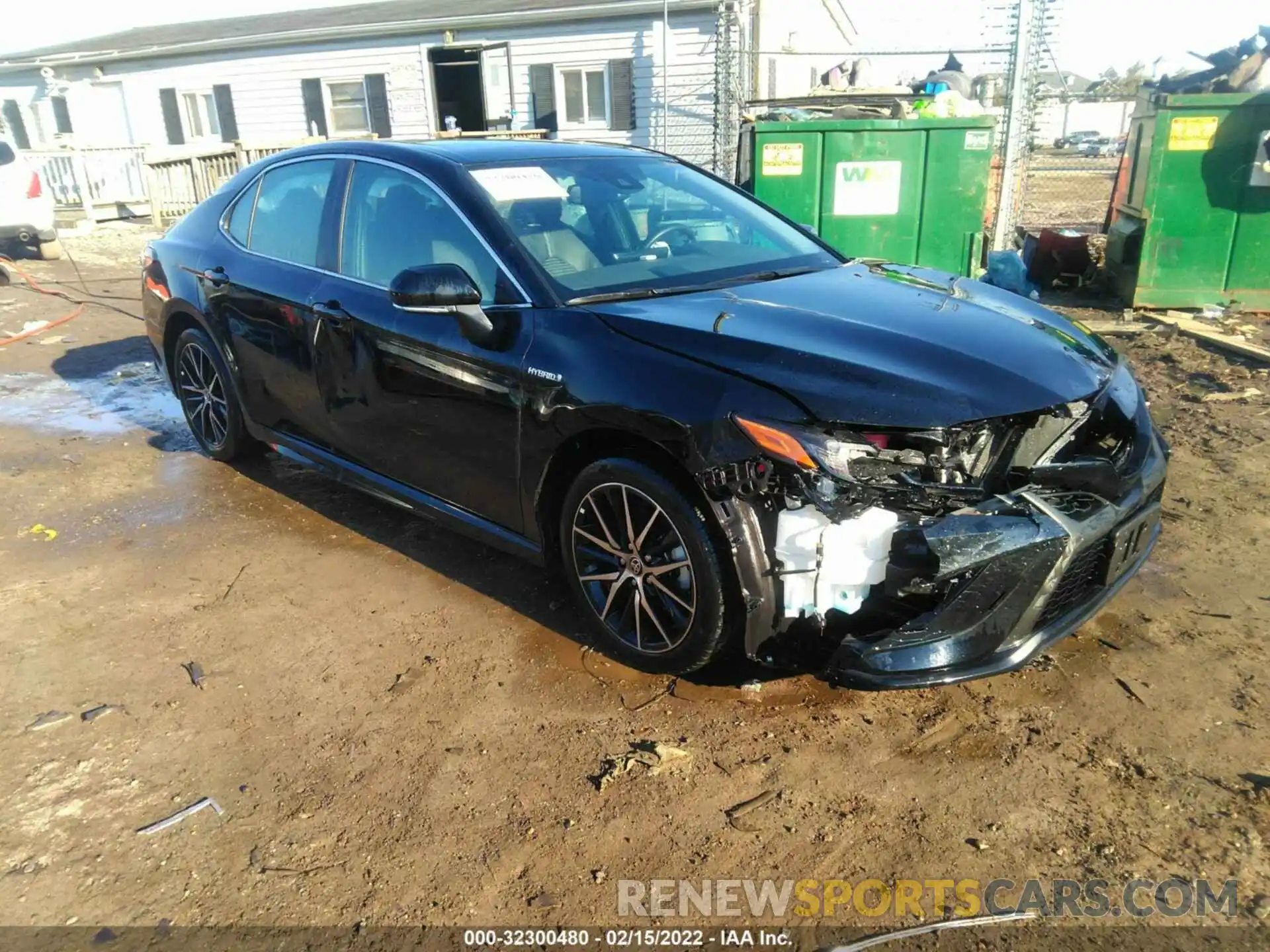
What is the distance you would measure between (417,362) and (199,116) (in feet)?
76.4

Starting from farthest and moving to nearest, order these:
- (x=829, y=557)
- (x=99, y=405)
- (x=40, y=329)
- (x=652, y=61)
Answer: (x=652, y=61)
(x=40, y=329)
(x=99, y=405)
(x=829, y=557)

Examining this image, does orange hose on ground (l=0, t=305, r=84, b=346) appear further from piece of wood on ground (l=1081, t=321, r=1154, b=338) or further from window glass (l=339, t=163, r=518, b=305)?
piece of wood on ground (l=1081, t=321, r=1154, b=338)

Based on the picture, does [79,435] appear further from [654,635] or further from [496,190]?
[654,635]

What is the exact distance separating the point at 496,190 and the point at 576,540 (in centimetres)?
141

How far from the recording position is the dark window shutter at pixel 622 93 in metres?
17.6

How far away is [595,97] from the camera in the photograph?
1812 cm

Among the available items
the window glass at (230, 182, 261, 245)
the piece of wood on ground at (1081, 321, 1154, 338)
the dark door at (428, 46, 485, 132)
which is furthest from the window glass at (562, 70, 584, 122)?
the window glass at (230, 182, 261, 245)

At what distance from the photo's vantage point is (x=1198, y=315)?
27.7 ft

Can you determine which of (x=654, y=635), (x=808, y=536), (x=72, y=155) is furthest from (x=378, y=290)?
(x=72, y=155)

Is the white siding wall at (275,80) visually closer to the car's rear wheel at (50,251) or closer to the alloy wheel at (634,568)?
the car's rear wheel at (50,251)

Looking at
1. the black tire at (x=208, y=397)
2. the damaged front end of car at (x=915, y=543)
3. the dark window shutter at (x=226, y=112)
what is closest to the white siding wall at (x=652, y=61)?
the dark window shutter at (x=226, y=112)

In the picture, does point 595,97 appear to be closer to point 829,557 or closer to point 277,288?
point 277,288

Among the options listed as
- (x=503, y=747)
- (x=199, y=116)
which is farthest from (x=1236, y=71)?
(x=199, y=116)

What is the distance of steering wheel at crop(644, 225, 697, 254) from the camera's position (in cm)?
382
